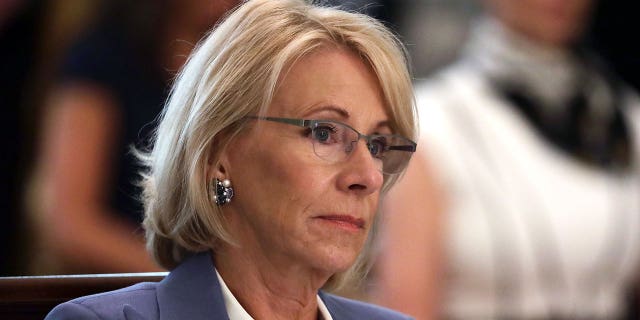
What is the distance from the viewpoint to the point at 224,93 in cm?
197

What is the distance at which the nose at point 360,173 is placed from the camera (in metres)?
1.99

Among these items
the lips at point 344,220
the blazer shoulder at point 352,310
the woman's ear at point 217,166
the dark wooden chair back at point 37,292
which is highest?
the woman's ear at point 217,166

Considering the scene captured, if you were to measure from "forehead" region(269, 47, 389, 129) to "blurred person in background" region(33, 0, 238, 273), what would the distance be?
1.12 meters

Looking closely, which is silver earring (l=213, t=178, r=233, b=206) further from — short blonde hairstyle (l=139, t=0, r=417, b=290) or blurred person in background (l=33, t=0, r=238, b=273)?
blurred person in background (l=33, t=0, r=238, b=273)

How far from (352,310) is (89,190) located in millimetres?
1135

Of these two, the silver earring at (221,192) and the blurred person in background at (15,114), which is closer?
the silver earring at (221,192)

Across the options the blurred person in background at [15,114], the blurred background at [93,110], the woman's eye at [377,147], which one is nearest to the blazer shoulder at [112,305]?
the woman's eye at [377,147]

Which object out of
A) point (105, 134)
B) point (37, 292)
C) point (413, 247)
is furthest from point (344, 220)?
point (105, 134)

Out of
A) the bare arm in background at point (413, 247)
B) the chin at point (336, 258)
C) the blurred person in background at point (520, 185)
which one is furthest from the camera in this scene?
the blurred person in background at point (520, 185)

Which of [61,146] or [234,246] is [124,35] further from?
[234,246]

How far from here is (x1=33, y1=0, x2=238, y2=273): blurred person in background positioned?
10.3ft

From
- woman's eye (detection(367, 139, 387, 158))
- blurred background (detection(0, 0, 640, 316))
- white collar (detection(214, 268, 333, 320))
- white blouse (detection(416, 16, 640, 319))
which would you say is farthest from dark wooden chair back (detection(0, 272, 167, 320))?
white blouse (detection(416, 16, 640, 319))

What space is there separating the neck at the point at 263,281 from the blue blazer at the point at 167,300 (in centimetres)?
4

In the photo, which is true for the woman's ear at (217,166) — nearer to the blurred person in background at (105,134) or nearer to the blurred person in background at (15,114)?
the blurred person in background at (105,134)
